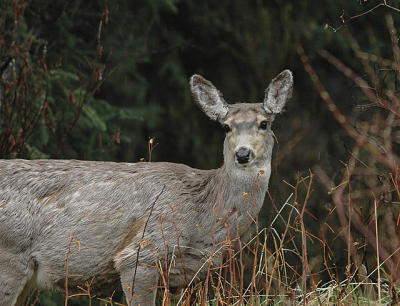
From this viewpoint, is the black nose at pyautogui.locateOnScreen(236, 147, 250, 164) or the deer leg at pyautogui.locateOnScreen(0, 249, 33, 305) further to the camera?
the deer leg at pyautogui.locateOnScreen(0, 249, 33, 305)

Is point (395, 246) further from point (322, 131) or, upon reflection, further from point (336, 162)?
point (322, 131)

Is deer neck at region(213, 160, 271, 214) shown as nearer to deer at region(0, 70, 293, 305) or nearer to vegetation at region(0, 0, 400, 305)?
deer at region(0, 70, 293, 305)

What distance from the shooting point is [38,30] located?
768 cm

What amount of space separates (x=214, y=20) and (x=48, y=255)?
539cm

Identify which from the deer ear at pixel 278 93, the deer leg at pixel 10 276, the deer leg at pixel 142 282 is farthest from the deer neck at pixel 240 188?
the deer leg at pixel 10 276

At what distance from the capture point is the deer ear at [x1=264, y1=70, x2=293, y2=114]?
201 inches

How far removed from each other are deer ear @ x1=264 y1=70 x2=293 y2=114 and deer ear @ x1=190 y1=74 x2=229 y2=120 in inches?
13.9

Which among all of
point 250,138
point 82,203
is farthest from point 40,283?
point 250,138

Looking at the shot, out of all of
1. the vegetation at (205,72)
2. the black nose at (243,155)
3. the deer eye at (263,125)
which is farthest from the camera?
the vegetation at (205,72)

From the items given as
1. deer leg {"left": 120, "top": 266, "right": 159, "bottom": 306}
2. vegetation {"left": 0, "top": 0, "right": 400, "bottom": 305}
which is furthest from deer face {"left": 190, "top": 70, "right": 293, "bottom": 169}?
vegetation {"left": 0, "top": 0, "right": 400, "bottom": 305}

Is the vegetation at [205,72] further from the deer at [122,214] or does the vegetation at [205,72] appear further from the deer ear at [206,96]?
the deer at [122,214]

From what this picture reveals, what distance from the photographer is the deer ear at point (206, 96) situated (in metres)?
5.25

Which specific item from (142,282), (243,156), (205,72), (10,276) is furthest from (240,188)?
(205,72)

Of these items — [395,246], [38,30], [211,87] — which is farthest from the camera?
[38,30]
